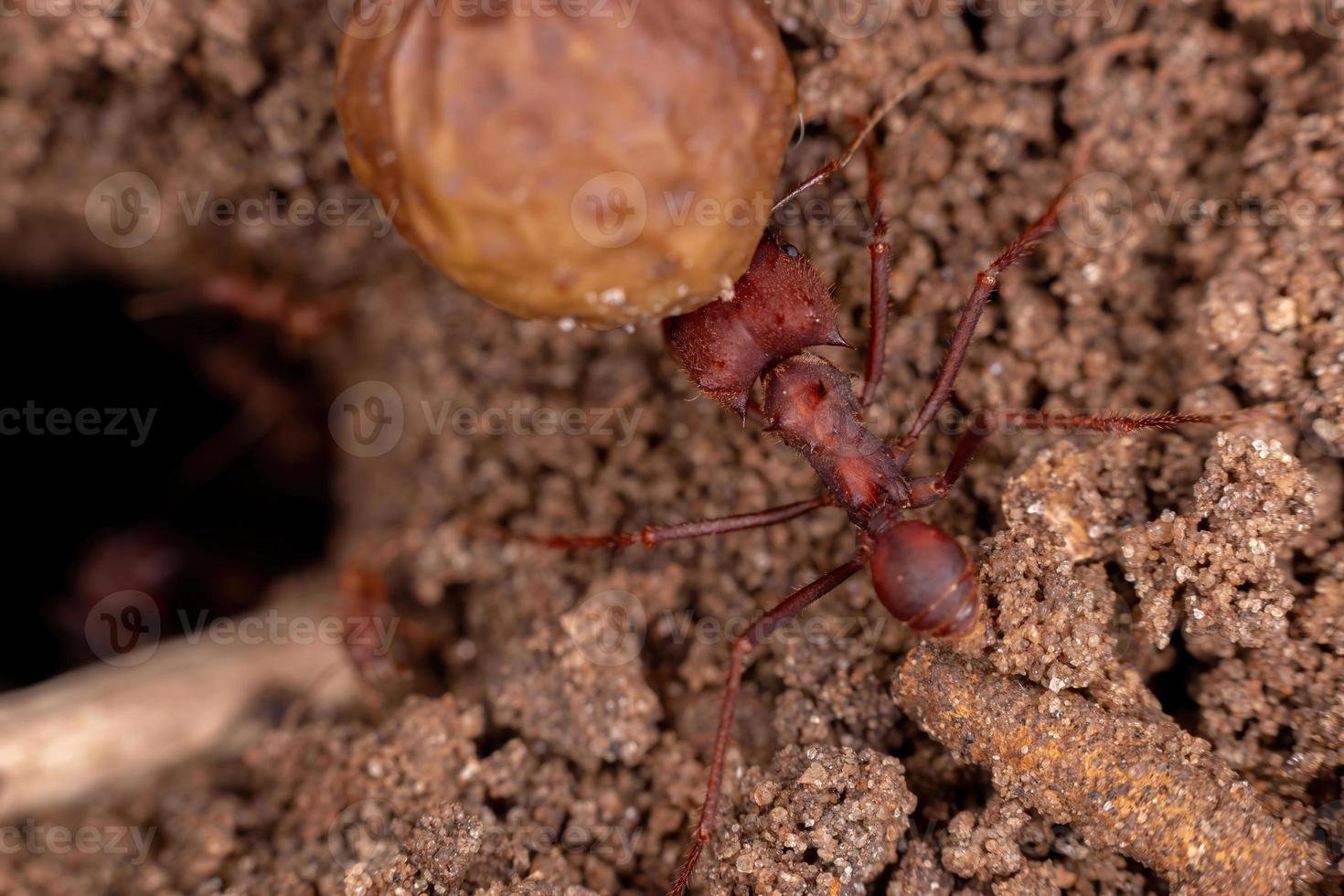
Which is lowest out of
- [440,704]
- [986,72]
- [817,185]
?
[440,704]

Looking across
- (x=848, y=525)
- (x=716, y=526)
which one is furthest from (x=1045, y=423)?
(x=716, y=526)

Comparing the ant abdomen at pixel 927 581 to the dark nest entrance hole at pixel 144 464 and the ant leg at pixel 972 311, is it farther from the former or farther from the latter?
the dark nest entrance hole at pixel 144 464

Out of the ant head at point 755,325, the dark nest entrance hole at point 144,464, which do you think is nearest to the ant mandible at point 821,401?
the ant head at point 755,325

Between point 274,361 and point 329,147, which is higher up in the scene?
point 329,147

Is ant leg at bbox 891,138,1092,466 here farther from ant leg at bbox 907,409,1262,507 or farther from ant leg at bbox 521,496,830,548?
ant leg at bbox 521,496,830,548

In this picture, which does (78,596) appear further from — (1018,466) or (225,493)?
(1018,466)

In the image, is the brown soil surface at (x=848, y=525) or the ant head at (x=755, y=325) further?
the ant head at (x=755, y=325)

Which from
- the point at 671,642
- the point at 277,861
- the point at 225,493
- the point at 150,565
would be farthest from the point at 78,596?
the point at 671,642
